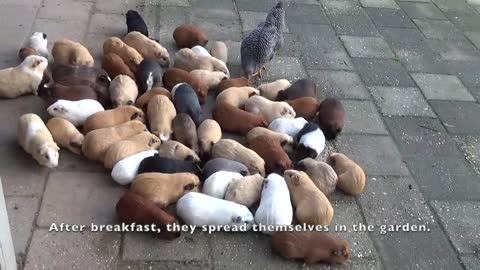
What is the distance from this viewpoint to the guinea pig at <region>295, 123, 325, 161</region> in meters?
2.49

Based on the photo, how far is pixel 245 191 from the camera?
85.5 inches

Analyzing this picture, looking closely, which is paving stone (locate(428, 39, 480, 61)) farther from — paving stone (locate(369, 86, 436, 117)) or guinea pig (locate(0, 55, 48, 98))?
guinea pig (locate(0, 55, 48, 98))

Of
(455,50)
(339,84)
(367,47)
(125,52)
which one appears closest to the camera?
(125,52)

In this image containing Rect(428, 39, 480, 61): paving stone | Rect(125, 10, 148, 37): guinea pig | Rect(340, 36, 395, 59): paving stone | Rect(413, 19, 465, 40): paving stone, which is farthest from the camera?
Rect(413, 19, 465, 40): paving stone

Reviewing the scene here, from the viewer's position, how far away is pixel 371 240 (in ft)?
7.22

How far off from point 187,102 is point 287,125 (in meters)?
0.51

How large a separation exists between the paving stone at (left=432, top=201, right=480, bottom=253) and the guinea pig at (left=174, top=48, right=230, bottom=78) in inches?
54.2

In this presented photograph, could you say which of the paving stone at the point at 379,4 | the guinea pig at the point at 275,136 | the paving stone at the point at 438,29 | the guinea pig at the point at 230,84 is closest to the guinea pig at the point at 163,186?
the guinea pig at the point at 275,136

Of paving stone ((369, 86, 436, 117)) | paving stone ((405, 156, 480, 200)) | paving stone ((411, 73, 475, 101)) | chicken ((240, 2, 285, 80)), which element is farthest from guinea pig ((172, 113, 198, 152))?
paving stone ((411, 73, 475, 101))

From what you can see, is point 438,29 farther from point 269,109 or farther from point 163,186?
point 163,186

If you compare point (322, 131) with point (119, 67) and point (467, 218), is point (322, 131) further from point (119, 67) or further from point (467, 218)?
point (119, 67)

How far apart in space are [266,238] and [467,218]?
0.99 meters

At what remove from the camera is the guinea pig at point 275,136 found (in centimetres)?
249

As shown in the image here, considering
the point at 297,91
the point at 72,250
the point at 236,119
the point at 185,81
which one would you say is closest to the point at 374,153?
the point at 297,91
